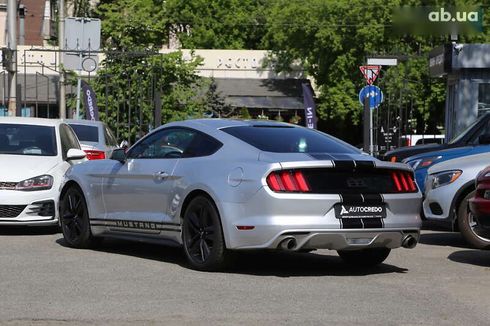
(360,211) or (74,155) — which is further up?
(74,155)

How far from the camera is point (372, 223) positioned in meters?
8.80

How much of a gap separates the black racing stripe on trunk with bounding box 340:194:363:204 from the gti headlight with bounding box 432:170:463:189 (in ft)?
10.7

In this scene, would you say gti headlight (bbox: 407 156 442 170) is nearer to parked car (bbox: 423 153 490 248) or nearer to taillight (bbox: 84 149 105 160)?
parked car (bbox: 423 153 490 248)

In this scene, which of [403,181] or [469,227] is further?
[469,227]

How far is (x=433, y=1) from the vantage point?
141 feet

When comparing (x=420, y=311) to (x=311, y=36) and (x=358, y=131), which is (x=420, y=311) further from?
(x=358, y=131)

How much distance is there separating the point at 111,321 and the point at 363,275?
3273 mm

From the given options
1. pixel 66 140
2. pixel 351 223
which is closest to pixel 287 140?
pixel 351 223

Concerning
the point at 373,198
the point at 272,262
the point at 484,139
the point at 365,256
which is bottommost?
the point at 272,262

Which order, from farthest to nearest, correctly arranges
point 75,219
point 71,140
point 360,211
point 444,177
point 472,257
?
point 71,140
point 444,177
point 75,219
point 472,257
point 360,211

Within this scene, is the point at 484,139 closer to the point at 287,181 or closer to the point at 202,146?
the point at 202,146

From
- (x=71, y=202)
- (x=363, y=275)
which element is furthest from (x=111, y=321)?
(x=71, y=202)

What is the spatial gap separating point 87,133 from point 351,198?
1052cm

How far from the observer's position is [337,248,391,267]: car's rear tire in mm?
9672
